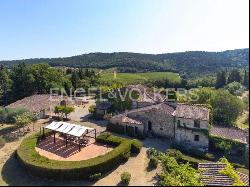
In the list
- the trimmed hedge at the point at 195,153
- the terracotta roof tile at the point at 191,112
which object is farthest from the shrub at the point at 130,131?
the terracotta roof tile at the point at 191,112

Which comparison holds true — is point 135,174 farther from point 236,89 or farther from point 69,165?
point 236,89

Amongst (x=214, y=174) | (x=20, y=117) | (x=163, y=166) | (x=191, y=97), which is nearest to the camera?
(x=214, y=174)

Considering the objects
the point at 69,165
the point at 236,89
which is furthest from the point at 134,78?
the point at 69,165

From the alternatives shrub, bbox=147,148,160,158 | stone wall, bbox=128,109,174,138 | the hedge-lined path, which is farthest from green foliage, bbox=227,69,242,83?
the hedge-lined path

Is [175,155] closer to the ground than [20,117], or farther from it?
closer to the ground

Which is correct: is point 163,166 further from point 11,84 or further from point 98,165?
point 11,84

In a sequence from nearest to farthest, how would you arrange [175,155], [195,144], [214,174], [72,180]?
[214,174], [72,180], [175,155], [195,144]

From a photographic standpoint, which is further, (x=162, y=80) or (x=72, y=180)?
(x=162, y=80)

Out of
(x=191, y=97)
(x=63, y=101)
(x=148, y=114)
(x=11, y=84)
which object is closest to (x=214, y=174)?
(x=148, y=114)
